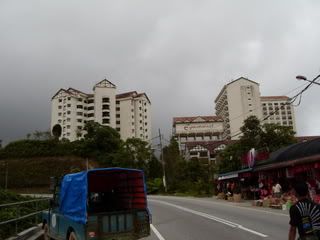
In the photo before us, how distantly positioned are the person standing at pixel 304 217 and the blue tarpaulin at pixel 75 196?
214 inches

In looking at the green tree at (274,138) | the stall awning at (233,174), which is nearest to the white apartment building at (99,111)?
the green tree at (274,138)

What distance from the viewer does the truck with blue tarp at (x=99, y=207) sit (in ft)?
32.7

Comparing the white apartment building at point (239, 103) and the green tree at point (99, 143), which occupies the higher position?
the white apartment building at point (239, 103)

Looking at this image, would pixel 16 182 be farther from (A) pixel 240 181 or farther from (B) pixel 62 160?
(A) pixel 240 181

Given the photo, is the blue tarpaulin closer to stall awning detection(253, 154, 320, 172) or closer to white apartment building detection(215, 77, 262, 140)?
stall awning detection(253, 154, 320, 172)

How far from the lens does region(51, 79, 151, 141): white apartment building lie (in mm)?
129000

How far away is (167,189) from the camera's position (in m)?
69.0

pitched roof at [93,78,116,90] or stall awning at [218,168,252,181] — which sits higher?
pitched roof at [93,78,116,90]

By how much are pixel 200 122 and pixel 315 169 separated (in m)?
124

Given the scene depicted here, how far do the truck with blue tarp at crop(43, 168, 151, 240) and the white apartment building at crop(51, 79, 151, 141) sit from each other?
114240 millimetres

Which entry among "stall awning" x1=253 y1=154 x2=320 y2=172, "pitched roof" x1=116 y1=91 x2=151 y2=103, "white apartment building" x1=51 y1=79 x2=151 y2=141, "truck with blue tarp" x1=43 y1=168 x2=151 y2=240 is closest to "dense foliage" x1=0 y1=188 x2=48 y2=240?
"truck with blue tarp" x1=43 y1=168 x2=151 y2=240

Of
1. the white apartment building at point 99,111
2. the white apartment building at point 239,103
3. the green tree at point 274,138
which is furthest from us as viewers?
the white apartment building at point 239,103

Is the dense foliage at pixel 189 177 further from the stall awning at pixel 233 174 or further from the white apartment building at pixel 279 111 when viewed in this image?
the white apartment building at pixel 279 111

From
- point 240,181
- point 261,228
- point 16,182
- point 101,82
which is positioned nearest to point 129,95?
point 101,82
